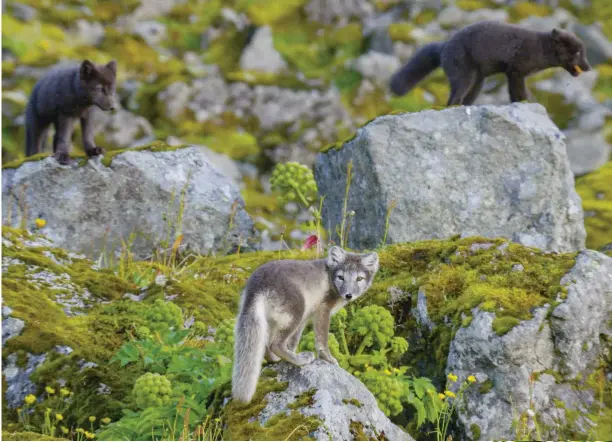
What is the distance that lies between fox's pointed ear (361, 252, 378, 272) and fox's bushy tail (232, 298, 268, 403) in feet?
4.13

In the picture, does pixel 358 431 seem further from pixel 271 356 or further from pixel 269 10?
pixel 269 10

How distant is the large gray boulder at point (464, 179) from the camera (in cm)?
1086

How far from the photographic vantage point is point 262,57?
30984mm

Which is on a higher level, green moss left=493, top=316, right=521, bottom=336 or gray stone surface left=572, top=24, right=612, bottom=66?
gray stone surface left=572, top=24, right=612, bottom=66

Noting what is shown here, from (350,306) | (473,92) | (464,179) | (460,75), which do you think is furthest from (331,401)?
(473,92)

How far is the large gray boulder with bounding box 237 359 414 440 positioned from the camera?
5.53m

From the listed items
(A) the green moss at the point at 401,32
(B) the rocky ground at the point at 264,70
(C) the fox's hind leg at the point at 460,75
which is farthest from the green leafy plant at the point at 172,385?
(A) the green moss at the point at 401,32

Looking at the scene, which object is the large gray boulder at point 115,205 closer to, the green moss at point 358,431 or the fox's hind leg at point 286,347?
the fox's hind leg at point 286,347

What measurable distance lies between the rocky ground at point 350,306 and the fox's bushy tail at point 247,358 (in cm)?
16

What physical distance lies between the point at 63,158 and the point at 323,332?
258 inches

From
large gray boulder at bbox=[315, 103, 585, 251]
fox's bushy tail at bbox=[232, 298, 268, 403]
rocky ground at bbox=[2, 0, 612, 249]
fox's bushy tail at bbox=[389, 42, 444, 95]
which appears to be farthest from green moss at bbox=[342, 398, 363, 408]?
rocky ground at bbox=[2, 0, 612, 249]

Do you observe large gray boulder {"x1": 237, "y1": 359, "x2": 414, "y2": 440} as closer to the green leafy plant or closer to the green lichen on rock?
the green leafy plant

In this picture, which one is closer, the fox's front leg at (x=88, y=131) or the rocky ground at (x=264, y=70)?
the fox's front leg at (x=88, y=131)

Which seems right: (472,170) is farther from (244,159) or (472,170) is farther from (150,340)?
(244,159)
